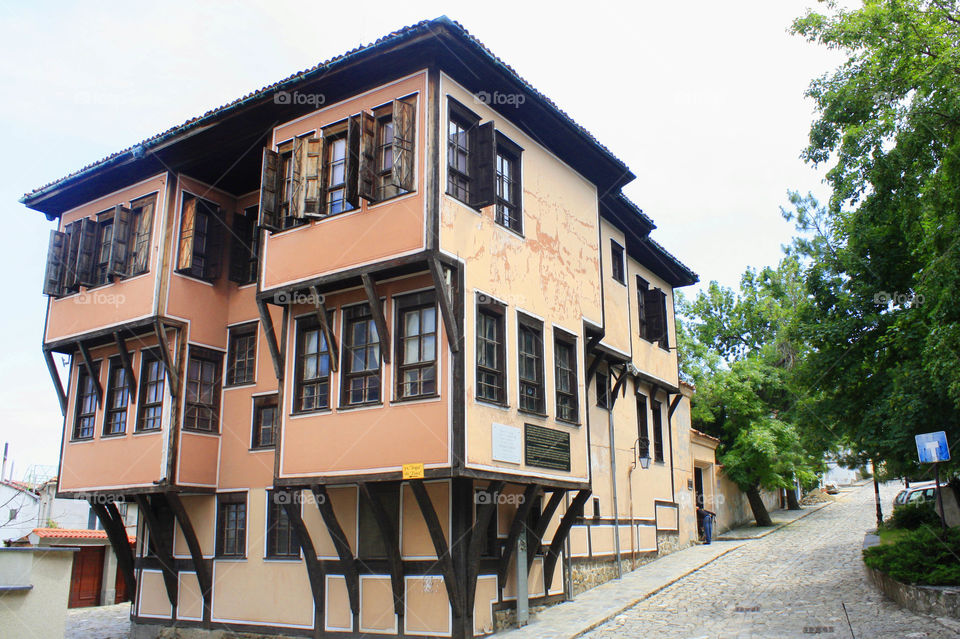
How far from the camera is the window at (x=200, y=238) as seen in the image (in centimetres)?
1658

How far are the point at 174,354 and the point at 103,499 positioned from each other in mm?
3540

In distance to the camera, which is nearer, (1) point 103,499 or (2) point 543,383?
(2) point 543,383

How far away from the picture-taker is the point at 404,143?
41.8ft

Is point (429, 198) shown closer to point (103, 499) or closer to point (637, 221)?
point (637, 221)

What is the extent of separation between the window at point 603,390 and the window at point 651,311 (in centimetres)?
305

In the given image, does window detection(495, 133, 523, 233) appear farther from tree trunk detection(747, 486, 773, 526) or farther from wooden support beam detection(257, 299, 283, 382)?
tree trunk detection(747, 486, 773, 526)

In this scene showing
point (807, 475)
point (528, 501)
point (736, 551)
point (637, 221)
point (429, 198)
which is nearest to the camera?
point (429, 198)

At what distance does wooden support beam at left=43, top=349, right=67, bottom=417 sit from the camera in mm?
17984

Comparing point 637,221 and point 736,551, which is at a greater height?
point 637,221

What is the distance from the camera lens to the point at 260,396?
54.2ft

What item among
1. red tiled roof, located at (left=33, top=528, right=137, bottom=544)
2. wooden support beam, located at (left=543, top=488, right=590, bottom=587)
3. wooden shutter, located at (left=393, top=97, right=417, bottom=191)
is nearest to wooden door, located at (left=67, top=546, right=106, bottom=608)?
red tiled roof, located at (left=33, top=528, right=137, bottom=544)

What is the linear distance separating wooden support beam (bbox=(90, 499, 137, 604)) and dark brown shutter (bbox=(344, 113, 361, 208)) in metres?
9.49

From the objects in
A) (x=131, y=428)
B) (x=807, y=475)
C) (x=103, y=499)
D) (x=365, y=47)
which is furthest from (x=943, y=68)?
(x=807, y=475)

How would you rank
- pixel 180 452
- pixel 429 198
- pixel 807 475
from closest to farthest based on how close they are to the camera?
pixel 429 198 → pixel 180 452 → pixel 807 475
